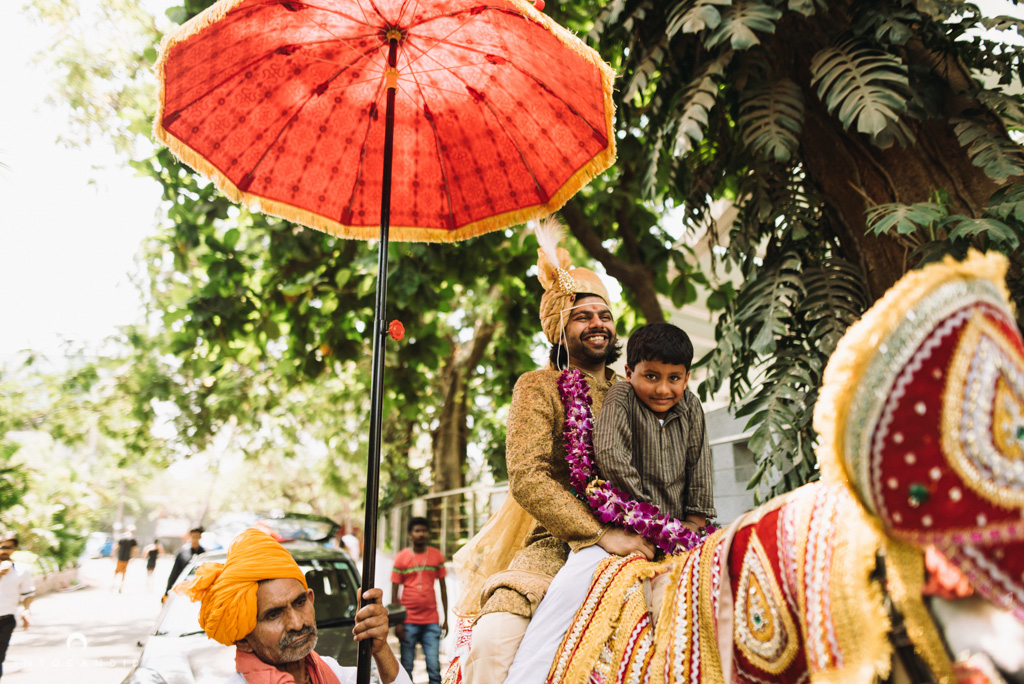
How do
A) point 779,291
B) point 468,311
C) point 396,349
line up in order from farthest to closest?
point 468,311 < point 396,349 < point 779,291

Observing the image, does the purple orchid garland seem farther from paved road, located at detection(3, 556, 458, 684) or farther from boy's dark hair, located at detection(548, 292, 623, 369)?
paved road, located at detection(3, 556, 458, 684)

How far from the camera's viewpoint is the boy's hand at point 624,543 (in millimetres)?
2439

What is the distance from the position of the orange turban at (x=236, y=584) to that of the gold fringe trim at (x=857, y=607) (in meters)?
1.99

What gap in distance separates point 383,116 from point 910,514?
291cm

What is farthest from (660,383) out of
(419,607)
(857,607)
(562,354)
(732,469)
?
(419,607)

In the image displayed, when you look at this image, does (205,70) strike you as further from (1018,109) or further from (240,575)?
(1018,109)

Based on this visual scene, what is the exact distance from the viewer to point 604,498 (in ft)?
8.27

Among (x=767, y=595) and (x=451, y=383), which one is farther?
(x=451, y=383)

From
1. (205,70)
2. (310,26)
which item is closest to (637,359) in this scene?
(310,26)

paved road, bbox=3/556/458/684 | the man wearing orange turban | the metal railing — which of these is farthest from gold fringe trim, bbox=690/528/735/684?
the metal railing

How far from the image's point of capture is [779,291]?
4.17m

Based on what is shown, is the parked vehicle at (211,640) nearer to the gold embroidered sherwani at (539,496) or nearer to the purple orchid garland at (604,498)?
the gold embroidered sherwani at (539,496)

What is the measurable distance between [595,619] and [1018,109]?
3389mm

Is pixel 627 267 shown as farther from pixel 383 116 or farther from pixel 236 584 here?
pixel 236 584
